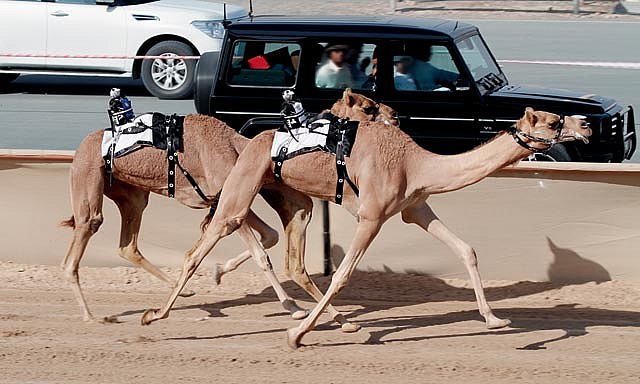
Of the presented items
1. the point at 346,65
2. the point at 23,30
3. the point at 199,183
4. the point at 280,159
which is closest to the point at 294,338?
the point at 280,159

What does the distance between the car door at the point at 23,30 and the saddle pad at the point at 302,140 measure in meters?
10.7

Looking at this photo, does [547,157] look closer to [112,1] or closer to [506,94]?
[506,94]

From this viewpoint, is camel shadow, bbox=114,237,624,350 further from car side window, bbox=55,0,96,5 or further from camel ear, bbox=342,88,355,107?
car side window, bbox=55,0,96,5

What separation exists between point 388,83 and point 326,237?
7.35ft

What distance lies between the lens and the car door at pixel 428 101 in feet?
40.4

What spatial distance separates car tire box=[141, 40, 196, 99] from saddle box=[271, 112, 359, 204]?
32.2 ft

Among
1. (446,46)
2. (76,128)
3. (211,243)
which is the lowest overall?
(76,128)

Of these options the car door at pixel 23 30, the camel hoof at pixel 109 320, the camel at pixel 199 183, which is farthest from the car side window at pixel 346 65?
the car door at pixel 23 30

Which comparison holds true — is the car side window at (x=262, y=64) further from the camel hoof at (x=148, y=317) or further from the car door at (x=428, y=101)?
the camel hoof at (x=148, y=317)

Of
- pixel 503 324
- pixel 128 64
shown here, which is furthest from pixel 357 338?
pixel 128 64

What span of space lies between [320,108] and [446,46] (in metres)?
1.41

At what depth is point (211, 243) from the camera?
9.08 meters

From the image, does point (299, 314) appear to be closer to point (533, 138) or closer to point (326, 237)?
point (326, 237)

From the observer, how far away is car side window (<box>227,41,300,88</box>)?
40.9 ft
